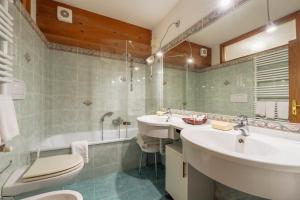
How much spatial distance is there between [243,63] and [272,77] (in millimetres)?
259

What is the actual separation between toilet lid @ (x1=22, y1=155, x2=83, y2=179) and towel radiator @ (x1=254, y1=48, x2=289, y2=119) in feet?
5.03

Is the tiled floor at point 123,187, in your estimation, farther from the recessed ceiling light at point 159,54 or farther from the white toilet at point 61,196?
the recessed ceiling light at point 159,54

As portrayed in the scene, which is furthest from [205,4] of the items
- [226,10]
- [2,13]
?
[2,13]

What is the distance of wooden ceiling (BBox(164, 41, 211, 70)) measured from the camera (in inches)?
64.4

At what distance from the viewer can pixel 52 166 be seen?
1.18 metres

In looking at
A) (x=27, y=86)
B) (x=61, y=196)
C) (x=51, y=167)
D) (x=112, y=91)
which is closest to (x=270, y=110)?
(x=61, y=196)

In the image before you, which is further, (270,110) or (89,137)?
(89,137)

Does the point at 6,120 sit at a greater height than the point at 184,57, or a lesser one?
lesser

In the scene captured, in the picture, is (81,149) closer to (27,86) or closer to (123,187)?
(123,187)

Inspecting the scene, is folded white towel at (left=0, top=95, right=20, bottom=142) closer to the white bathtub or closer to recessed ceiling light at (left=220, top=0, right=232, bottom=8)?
the white bathtub

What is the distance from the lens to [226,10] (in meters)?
1.35

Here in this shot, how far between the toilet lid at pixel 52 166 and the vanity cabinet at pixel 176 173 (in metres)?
0.84

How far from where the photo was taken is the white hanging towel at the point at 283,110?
3.04 feet

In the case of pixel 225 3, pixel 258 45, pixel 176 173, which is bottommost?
pixel 176 173
